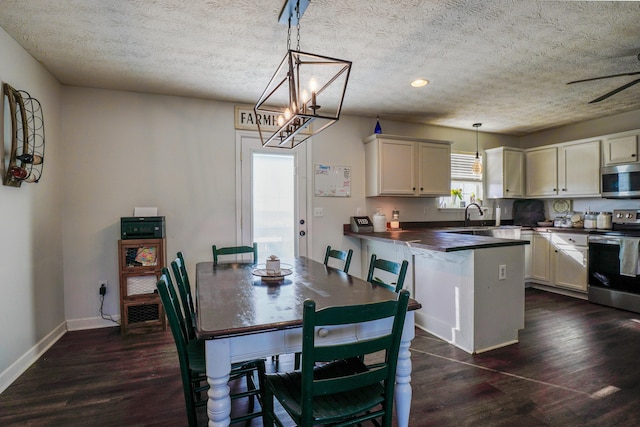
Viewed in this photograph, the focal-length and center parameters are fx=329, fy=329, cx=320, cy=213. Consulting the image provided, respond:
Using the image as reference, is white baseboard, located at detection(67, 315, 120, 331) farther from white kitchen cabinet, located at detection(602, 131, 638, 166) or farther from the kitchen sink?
white kitchen cabinet, located at detection(602, 131, 638, 166)

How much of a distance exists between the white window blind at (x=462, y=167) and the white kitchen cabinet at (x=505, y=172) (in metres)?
0.22

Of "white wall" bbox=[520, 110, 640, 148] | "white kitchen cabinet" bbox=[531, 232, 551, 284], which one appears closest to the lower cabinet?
"white kitchen cabinet" bbox=[531, 232, 551, 284]

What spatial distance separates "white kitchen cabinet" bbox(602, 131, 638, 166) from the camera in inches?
155

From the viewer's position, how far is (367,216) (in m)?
4.45

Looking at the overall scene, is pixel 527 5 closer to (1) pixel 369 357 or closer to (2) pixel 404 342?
(2) pixel 404 342

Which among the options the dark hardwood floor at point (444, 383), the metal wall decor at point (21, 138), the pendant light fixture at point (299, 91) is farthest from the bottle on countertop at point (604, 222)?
the metal wall decor at point (21, 138)

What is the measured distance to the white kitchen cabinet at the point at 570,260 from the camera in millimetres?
4184

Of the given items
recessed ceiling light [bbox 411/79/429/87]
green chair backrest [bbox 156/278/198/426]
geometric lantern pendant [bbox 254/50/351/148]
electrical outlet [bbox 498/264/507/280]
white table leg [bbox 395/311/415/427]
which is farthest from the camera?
recessed ceiling light [bbox 411/79/429/87]

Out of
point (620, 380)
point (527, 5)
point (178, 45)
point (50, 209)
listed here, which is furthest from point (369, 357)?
point (50, 209)

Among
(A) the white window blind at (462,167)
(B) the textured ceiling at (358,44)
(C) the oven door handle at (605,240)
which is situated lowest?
(C) the oven door handle at (605,240)

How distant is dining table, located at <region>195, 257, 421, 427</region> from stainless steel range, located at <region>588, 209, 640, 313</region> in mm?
3543

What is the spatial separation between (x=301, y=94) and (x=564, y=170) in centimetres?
435

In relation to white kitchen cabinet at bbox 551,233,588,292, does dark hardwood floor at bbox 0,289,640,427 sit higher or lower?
lower

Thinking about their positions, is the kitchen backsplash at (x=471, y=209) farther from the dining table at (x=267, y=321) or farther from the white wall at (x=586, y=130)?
the dining table at (x=267, y=321)
